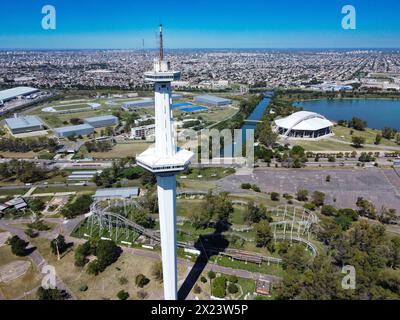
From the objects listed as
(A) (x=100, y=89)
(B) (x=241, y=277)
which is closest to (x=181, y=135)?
(B) (x=241, y=277)

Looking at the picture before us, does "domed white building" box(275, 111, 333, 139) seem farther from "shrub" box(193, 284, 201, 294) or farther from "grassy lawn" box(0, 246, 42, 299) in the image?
"grassy lawn" box(0, 246, 42, 299)

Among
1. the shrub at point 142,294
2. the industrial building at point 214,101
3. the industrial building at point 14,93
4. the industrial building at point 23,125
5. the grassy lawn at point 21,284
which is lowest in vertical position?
Result: the shrub at point 142,294

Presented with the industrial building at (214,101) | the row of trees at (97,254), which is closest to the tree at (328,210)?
the row of trees at (97,254)

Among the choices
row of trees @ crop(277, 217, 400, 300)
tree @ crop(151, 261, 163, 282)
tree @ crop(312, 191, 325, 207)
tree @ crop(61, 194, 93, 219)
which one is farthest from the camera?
tree @ crop(312, 191, 325, 207)

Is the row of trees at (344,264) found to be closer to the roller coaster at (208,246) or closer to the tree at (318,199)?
the roller coaster at (208,246)

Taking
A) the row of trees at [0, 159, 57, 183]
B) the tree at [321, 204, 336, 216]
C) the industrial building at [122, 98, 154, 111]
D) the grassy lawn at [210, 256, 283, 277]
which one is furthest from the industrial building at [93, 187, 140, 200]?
the industrial building at [122, 98, 154, 111]
